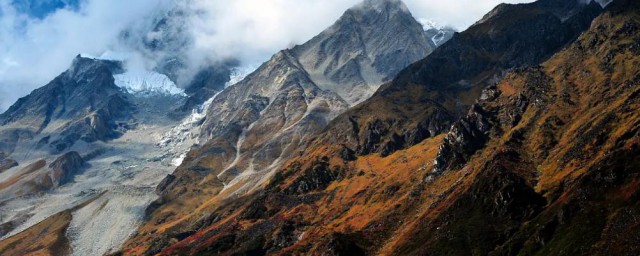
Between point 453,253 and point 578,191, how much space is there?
4103 centimetres

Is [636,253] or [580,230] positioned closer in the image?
[636,253]

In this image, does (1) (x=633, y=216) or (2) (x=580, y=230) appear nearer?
(1) (x=633, y=216)

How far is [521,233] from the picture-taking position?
192 meters

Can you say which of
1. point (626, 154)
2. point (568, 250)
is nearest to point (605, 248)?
point (568, 250)

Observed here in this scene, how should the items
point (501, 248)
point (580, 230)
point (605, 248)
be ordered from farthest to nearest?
1. point (501, 248)
2. point (580, 230)
3. point (605, 248)

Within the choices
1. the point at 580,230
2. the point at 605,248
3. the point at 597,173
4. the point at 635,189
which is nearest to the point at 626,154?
the point at 597,173

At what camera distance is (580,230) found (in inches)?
6727

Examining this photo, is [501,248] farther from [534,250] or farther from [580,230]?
[580,230]

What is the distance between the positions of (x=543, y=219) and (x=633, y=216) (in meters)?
33.8

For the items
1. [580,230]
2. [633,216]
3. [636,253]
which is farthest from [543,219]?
[636,253]

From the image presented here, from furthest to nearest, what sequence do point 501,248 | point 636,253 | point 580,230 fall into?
point 501,248, point 580,230, point 636,253

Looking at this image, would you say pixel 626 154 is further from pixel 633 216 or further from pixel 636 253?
pixel 636 253

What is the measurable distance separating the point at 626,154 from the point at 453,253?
59.5 meters

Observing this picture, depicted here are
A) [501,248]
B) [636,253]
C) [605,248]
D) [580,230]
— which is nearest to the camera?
[636,253]
